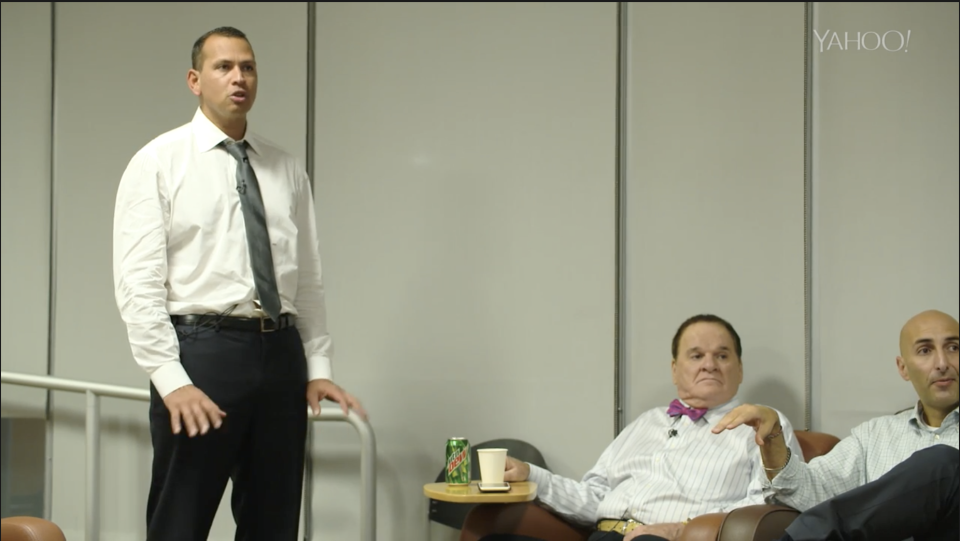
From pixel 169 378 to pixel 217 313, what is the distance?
21 cm

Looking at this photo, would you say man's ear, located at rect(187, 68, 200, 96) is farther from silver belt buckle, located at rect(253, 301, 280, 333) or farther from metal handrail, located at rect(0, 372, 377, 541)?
metal handrail, located at rect(0, 372, 377, 541)

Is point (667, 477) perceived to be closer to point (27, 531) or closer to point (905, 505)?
point (905, 505)

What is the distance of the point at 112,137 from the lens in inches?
147

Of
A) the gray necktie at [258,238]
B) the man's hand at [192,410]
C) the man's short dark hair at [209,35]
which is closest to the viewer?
the man's hand at [192,410]

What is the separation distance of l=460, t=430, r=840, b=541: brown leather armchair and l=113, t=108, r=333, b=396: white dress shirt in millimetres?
735

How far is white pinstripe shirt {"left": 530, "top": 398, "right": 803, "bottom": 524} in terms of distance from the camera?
2.95m

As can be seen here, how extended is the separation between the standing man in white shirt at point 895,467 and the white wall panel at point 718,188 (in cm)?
50

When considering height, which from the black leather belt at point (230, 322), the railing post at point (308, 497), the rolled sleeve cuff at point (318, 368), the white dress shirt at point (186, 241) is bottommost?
the railing post at point (308, 497)

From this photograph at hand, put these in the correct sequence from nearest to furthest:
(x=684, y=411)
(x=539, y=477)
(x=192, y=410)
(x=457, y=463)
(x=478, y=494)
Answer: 1. (x=192, y=410)
2. (x=478, y=494)
3. (x=457, y=463)
4. (x=539, y=477)
5. (x=684, y=411)

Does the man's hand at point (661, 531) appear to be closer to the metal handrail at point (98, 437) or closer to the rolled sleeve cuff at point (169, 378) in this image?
the metal handrail at point (98, 437)

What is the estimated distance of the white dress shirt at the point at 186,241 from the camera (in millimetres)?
2229

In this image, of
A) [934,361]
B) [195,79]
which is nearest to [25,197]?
[195,79]

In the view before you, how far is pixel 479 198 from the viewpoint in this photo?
3.67 m

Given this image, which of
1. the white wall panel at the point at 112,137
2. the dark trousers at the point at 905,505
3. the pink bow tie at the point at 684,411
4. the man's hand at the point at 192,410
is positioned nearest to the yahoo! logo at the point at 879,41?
the pink bow tie at the point at 684,411
